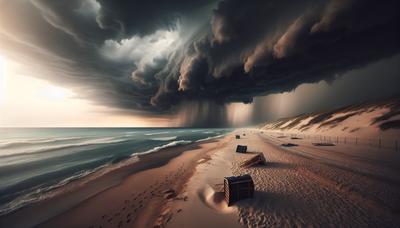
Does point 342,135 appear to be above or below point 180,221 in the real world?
above

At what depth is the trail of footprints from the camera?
9911 mm

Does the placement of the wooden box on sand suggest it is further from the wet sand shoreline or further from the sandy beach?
the wet sand shoreline

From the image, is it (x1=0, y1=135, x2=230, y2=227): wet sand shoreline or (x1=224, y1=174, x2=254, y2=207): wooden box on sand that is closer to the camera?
(x1=224, y1=174, x2=254, y2=207): wooden box on sand

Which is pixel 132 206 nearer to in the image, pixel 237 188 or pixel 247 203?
pixel 237 188

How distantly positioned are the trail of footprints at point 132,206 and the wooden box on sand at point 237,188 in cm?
658

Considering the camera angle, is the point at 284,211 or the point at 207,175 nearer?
the point at 284,211

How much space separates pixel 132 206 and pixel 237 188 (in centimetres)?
836

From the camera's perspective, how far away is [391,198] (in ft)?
33.8

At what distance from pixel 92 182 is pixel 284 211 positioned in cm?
2060

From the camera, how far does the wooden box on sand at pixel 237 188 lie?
398 inches

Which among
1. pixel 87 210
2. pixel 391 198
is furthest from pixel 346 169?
pixel 87 210

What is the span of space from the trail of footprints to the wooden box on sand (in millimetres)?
6581

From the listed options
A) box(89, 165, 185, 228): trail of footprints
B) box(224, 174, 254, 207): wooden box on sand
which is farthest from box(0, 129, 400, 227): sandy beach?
box(224, 174, 254, 207): wooden box on sand

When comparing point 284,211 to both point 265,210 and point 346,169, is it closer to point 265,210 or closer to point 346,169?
point 265,210
